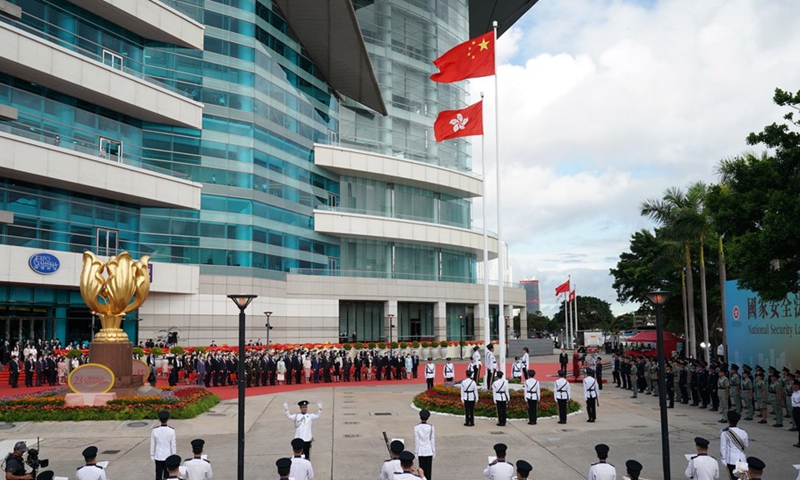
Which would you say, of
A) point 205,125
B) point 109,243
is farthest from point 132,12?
point 109,243

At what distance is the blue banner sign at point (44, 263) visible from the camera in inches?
1492

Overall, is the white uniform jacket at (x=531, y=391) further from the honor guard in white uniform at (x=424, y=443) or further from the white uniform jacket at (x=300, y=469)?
the white uniform jacket at (x=300, y=469)

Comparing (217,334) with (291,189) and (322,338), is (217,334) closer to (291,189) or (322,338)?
(322,338)

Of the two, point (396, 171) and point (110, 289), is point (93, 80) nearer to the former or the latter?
point (110, 289)

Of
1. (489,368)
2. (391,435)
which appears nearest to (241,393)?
(391,435)

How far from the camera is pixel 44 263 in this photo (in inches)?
1515

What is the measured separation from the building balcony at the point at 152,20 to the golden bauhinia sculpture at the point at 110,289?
Result: 24.1 meters

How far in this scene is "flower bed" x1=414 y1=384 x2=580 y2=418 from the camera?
21.6m

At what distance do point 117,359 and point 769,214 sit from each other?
21702mm

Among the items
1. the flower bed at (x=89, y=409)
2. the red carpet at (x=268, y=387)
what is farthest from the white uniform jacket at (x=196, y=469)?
the red carpet at (x=268, y=387)

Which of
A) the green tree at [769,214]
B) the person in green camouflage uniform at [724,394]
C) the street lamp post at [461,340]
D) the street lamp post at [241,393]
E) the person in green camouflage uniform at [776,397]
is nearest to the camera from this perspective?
the street lamp post at [241,393]

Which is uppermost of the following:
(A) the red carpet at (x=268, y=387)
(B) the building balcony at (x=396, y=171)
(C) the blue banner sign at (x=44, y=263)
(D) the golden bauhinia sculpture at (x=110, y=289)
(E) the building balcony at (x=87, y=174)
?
(B) the building balcony at (x=396, y=171)

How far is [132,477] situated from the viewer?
46.4 feet

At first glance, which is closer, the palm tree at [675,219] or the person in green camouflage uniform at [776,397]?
the person in green camouflage uniform at [776,397]
